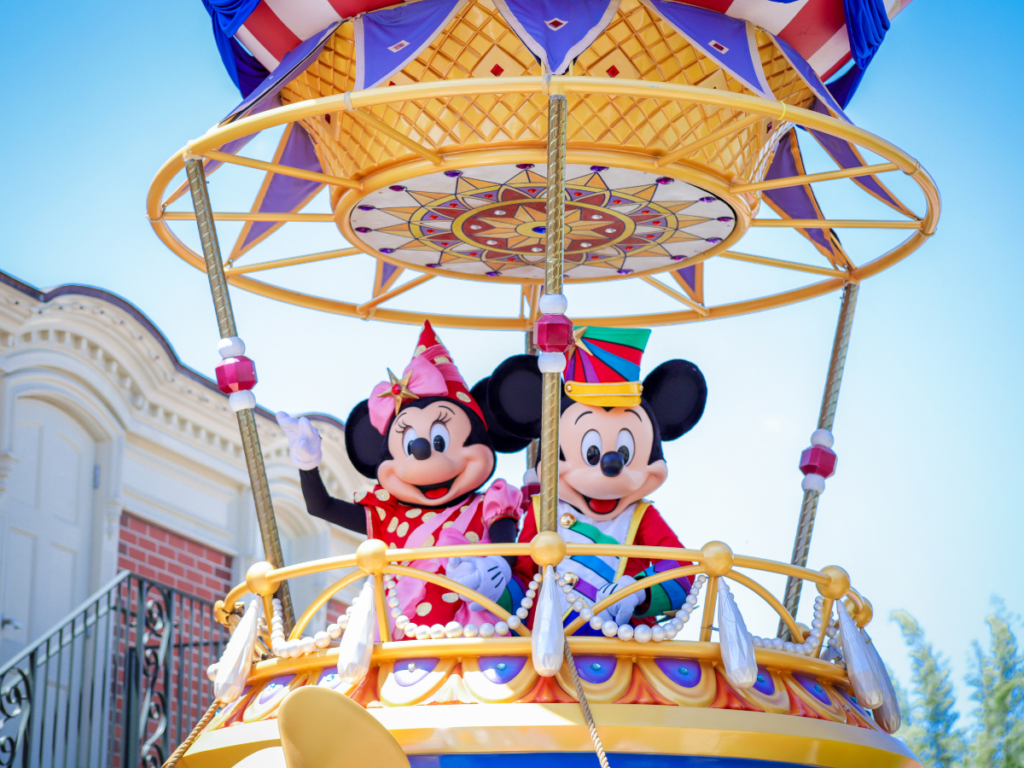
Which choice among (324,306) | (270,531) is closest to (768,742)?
(270,531)

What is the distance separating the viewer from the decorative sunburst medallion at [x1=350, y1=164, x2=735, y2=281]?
3.56 metres

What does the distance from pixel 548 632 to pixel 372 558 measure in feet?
1.46

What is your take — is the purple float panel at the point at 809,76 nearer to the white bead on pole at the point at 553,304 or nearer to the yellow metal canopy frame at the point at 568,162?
the yellow metal canopy frame at the point at 568,162

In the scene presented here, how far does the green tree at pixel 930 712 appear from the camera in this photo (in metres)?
9.30

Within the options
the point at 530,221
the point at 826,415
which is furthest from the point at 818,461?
the point at 530,221

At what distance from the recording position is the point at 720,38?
127 inches

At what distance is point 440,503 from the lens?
12.6 ft

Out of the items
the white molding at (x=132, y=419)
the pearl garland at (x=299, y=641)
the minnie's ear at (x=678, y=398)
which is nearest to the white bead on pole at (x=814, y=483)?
the minnie's ear at (x=678, y=398)

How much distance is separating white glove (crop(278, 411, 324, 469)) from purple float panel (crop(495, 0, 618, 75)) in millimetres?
1271

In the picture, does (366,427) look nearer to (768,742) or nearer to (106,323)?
(768,742)

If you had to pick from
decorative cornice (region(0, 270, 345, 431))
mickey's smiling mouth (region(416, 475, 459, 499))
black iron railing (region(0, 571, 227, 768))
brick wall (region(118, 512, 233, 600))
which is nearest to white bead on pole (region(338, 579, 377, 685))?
mickey's smiling mouth (region(416, 475, 459, 499))

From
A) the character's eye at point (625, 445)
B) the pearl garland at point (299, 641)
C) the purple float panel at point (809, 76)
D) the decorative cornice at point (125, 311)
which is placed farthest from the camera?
the decorative cornice at point (125, 311)

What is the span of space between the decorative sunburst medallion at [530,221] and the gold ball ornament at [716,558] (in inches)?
44.7

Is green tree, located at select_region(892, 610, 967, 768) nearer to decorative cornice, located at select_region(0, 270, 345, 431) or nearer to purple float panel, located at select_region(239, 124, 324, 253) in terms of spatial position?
decorative cornice, located at select_region(0, 270, 345, 431)
